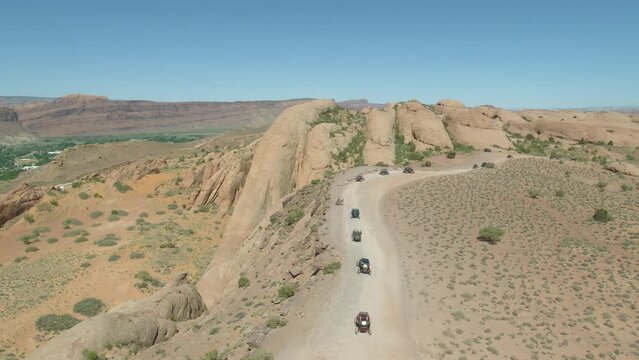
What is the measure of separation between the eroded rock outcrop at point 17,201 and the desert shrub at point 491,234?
60.6 m

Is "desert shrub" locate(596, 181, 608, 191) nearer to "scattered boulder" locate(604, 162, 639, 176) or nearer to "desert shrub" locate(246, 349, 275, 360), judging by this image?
"scattered boulder" locate(604, 162, 639, 176)

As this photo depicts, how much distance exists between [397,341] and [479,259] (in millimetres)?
12617

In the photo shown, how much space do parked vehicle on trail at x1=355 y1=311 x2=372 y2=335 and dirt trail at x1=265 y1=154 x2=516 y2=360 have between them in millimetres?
265

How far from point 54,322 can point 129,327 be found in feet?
46.6

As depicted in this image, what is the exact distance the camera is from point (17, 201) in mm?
57094

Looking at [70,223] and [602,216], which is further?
[70,223]

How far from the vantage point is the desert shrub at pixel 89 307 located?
3959cm

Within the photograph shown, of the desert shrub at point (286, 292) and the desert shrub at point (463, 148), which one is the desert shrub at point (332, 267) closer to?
the desert shrub at point (286, 292)

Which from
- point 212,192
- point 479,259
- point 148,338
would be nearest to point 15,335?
point 148,338

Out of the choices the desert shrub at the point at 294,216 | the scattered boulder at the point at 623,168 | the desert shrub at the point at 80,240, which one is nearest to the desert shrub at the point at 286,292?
the desert shrub at the point at 294,216

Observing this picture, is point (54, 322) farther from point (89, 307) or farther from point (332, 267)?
point (332, 267)

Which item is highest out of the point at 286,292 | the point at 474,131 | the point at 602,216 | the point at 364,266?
the point at 474,131

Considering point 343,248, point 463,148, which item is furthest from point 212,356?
point 463,148

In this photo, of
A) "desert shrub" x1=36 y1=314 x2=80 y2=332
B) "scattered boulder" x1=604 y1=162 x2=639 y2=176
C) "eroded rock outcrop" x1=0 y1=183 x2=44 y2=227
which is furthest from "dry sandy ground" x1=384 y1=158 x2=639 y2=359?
"eroded rock outcrop" x1=0 y1=183 x2=44 y2=227
